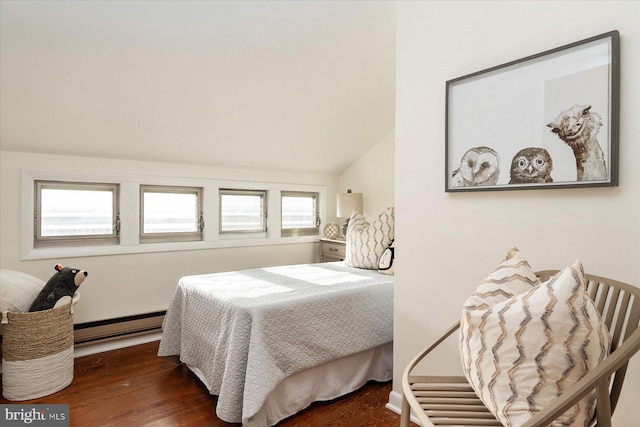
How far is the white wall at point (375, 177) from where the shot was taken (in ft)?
13.4

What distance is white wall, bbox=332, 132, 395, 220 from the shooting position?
13.4 feet

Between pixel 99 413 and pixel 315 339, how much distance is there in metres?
1.26

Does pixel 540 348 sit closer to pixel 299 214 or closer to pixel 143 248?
pixel 143 248

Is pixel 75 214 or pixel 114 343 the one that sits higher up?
pixel 75 214

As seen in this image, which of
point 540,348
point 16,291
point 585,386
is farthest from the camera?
point 16,291

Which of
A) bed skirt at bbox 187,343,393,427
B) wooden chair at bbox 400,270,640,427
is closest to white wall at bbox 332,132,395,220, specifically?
bed skirt at bbox 187,343,393,427

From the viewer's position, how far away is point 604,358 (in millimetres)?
1009

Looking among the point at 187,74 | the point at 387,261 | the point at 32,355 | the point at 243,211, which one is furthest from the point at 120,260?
the point at 387,261

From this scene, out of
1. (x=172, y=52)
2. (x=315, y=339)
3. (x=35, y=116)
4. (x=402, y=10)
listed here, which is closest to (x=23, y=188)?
(x=35, y=116)

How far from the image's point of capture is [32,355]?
2.25m

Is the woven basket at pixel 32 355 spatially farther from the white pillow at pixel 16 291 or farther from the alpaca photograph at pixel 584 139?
the alpaca photograph at pixel 584 139

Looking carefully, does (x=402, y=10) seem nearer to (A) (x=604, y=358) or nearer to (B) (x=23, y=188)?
(A) (x=604, y=358)

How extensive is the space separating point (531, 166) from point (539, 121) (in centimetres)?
18

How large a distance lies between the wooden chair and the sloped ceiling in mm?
2091
